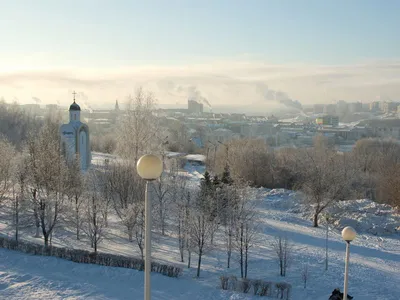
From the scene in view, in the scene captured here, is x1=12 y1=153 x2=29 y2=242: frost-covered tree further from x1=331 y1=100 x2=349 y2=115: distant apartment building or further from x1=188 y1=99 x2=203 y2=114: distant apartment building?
x1=331 y1=100 x2=349 y2=115: distant apartment building

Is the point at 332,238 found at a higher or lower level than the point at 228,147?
lower

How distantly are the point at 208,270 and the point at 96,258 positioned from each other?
3.22 metres

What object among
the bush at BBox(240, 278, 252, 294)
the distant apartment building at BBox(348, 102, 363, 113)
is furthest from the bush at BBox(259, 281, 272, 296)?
the distant apartment building at BBox(348, 102, 363, 113)

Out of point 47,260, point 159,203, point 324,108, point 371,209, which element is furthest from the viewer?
point 324,108

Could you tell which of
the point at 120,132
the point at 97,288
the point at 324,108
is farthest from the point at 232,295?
the point at 324,108

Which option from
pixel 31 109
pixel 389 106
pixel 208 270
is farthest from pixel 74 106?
pixel 389 106

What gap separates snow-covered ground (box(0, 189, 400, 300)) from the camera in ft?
33.2

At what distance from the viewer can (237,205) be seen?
15.1 meters

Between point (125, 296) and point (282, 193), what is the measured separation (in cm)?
1582

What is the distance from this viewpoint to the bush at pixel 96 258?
1148cm

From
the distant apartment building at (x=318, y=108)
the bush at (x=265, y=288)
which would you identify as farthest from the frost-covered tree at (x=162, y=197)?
the distant apartment building at (x=318, y=108)

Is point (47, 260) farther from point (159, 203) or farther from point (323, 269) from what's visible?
point (323, 269)

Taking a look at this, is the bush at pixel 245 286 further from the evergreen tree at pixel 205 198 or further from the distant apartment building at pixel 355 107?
the distant apartment building at pixel 355 107

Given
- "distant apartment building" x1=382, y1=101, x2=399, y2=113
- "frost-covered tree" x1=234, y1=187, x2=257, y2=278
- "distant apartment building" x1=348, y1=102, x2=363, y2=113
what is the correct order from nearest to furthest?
"frost-covered tree" x1=234, y1=187, x2=257, y2=278
"distant apartment building" x1=382, y1=101, x2=399, y2=113
"distant apartment building" x1=348, y1=102, x2=363, y2=113
